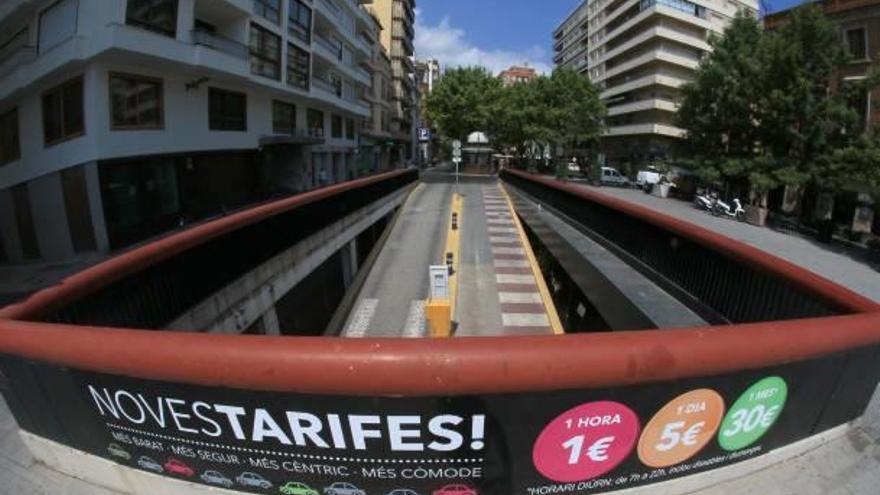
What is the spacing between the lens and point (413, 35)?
105375 mm

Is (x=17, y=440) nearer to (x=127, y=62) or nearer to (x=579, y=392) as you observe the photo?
(x=579, y=392)

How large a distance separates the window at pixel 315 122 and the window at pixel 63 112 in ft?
72.8

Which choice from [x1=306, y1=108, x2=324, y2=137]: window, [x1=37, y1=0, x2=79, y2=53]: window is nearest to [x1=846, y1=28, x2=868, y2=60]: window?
[x1=306, y1=108, x2=324, y2=137]: window

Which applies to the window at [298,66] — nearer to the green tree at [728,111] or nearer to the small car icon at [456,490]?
the green tree at [728,111]

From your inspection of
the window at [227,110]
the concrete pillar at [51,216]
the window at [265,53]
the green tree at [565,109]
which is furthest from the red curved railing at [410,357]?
the green tree at [565,109]

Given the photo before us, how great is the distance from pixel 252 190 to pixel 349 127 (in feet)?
72.6

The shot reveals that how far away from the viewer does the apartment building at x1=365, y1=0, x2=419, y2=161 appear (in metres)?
80.7

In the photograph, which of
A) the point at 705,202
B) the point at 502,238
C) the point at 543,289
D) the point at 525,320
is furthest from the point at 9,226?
the point at 705,202

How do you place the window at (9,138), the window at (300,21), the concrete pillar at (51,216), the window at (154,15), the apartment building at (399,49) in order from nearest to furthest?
1. the concrete pillar at (51,216)
2. the window at (154,15)
3. the window at (9,138)
4. the window at (300,21)
5. the apartment building at (399,49)

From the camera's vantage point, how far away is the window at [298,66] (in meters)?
34.8

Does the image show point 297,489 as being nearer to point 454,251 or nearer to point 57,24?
point 454,251

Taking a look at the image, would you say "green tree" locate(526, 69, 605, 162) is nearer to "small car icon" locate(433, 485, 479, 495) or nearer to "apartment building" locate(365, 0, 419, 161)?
"apartment building" locate(365, 0, 419, 161)

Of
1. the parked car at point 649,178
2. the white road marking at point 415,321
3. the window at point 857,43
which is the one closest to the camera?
the white road marking at point 415,321

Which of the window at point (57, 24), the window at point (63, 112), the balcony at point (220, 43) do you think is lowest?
the window at point (63, 112)
